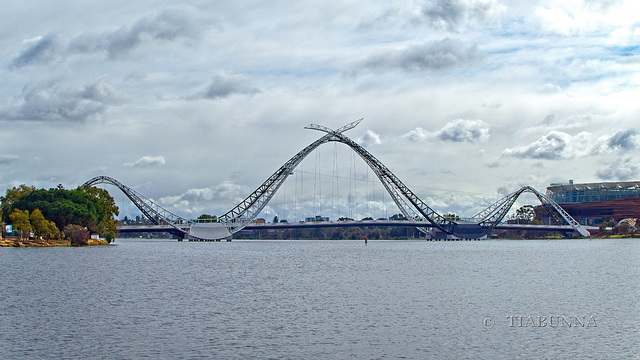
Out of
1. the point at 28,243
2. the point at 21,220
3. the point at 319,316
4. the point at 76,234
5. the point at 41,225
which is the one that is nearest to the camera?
the point at 319,316

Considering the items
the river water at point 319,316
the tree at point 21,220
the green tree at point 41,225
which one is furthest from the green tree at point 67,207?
the river water at point 319,316

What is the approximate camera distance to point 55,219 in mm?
102312

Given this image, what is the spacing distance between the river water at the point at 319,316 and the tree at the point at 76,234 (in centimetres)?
4969

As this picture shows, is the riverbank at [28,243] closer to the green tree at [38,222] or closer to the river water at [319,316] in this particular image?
the green tree at [38,222]

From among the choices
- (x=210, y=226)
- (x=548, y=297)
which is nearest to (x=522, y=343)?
(x=548, y=297)

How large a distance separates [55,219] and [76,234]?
6338 millimetres

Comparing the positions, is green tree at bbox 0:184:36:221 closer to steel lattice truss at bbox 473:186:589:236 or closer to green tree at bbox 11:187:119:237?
green tree at bbox 11:187:119:237

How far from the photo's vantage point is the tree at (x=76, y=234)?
97688mm

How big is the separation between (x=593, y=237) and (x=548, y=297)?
151 metres

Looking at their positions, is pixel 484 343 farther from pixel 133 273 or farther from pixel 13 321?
pixel 133 273

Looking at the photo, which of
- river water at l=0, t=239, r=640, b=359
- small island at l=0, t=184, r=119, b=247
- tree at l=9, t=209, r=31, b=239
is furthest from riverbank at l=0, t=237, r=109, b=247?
river water at l=0, t=239, r=640, b=359

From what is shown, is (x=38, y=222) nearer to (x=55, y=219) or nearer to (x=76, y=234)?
(x=76, y=234)

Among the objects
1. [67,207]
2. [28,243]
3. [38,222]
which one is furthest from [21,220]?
[67,207]

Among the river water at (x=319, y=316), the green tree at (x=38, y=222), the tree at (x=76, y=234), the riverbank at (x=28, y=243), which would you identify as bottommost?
the river water at (x=319, y=316)
